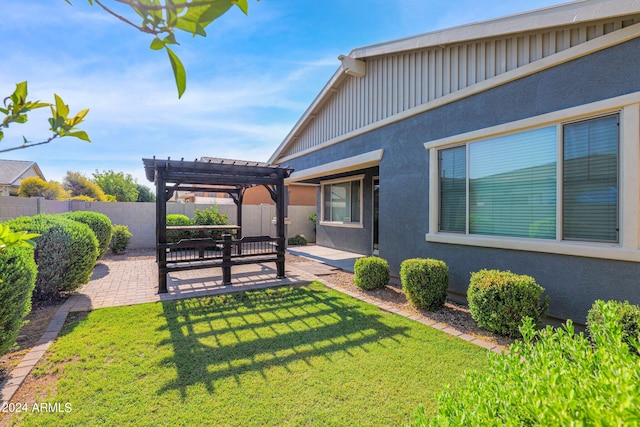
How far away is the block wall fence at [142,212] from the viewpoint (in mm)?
7700

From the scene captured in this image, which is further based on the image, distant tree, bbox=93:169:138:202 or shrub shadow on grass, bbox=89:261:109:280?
distant tree, bbox=93:169:138:202

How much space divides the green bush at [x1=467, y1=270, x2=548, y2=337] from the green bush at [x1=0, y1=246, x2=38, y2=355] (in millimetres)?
5582

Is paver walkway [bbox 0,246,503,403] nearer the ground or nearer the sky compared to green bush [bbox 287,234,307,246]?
nearer the ground

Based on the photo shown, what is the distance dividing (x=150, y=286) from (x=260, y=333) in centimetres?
383

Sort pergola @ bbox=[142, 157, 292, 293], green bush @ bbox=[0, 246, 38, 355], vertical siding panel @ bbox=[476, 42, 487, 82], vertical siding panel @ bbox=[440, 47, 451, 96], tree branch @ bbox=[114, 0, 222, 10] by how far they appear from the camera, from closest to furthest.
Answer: tree branch @ bbox=[114, 0, 222, 10], green bush @ bbox=[0, 246, 38, 355], vertical siding panel @ bbox=[476, 42, 487, 82], vertical siding panel @ bbox=[440, 47, 451, 96], pergola @ bbox=[142, 157, 292, 293]

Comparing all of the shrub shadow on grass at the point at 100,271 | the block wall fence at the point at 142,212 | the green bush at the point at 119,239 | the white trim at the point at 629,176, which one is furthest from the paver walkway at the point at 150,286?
the block wall fence at the point at 142,212

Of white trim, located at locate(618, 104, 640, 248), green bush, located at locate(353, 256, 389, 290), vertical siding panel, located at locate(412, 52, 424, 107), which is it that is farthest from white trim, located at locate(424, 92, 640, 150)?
green bush, located at locate(353, 256, 389, 290)

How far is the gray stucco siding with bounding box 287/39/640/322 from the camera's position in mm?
3801

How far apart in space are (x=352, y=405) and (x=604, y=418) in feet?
7.65

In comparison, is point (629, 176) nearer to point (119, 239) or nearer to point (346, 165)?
point (346, 165)

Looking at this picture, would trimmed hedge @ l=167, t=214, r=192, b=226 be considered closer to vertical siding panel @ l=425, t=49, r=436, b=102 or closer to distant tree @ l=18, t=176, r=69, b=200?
vertical siding panel @ l=425, t=49, r=436, b=102

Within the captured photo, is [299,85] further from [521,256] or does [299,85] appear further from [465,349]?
[465,349]

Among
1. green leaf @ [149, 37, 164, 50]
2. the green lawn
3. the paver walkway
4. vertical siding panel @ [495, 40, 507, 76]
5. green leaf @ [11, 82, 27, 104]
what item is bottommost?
the green lawn

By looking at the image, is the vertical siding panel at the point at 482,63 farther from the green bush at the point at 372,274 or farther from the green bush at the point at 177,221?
the green bush at the point at 177,221
